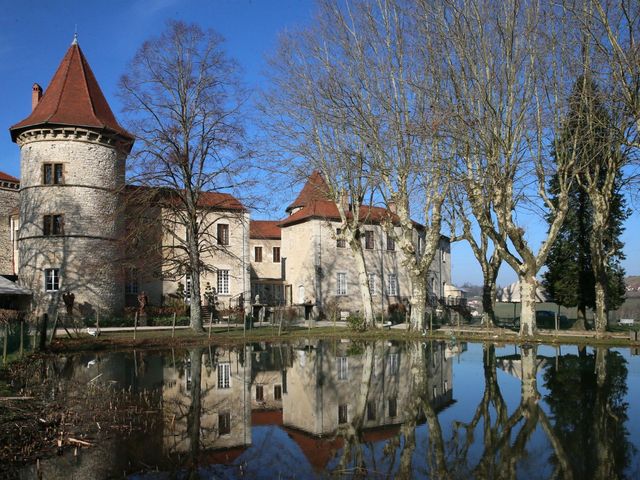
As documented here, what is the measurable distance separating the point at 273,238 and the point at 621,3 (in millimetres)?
33389

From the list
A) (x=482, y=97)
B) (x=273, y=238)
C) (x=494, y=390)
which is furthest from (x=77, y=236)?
(x=494, y=390)

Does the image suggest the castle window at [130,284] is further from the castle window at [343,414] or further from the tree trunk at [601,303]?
the castle window at [343,414]

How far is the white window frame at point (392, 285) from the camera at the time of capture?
4453cm

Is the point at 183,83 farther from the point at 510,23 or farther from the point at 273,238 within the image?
the point at 273,238

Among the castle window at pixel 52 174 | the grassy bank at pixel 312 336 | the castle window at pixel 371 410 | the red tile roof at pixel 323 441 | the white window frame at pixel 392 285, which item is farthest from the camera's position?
the white window frame at pixel 392 285

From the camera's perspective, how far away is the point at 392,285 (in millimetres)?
44781

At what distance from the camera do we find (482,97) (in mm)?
20547

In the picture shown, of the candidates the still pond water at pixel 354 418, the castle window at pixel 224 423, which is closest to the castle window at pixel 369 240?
the still pond water at pixel 354 418

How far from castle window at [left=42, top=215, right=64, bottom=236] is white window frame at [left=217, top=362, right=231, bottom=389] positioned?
1871cm

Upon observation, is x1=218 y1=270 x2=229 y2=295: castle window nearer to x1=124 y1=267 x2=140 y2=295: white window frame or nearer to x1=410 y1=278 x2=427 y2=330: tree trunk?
x1=124 y1=267 x2=140 y2=295: white window frame

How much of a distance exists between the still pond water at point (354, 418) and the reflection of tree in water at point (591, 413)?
1.1 inches

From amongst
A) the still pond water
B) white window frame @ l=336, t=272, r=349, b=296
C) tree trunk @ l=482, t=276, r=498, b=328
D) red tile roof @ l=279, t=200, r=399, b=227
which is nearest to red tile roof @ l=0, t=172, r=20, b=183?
red tile roof @ l=279, t=200, r=399, b=227

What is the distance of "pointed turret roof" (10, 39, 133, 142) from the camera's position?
1251 inches

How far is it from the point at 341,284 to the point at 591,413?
32.3m
